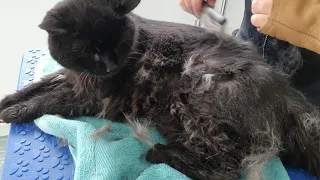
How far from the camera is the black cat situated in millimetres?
1086

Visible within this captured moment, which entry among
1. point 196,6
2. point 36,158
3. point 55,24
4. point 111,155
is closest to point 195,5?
point 196,6

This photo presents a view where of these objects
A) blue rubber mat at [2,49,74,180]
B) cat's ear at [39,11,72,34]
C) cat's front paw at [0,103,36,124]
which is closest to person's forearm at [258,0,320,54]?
cat's ear at [39,11,72,34]

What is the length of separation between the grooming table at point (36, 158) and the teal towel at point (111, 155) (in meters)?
0.05

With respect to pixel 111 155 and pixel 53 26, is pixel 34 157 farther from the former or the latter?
pixel 53 26

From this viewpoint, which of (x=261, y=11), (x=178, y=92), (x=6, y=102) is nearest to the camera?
(x=261, y=11)

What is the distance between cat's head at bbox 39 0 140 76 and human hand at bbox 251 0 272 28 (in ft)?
1.33

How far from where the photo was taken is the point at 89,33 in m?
1.16

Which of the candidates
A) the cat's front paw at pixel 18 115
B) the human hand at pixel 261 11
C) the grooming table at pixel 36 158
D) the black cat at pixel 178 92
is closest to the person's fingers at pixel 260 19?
the human hand at pixel 261 11

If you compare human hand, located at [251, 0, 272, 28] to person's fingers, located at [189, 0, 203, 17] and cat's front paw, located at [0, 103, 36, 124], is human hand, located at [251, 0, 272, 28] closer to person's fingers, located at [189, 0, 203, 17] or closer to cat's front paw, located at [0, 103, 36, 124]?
person's fingers, located at [189, 0, 203, 17]

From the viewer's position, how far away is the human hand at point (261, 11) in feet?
3.56

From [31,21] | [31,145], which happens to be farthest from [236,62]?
[31,21]

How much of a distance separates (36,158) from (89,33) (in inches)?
18.4

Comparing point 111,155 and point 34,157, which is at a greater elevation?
point 111,155

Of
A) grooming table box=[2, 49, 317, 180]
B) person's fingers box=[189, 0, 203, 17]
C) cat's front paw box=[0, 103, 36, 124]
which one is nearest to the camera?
grooming table box=[2, 49, 317, 180]
